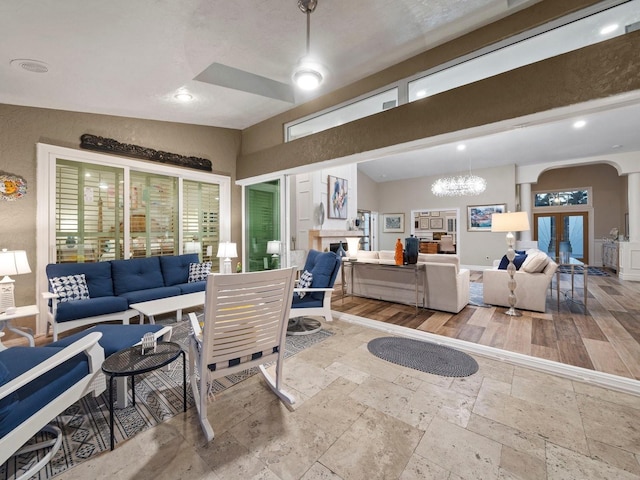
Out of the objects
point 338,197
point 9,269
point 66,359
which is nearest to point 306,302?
point 66,359

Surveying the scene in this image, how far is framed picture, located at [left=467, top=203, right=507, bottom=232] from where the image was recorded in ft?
27.5

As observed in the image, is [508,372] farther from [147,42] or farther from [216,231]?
[216,231]

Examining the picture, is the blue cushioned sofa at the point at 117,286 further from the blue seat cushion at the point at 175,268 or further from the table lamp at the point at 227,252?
the table lamp at the point at 227,252

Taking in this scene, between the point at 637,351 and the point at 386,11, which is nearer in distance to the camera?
the point at 386,11

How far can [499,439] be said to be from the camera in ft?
5.56

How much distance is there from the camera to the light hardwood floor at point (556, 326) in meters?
2.71

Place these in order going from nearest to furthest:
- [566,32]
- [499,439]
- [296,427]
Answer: [499,439] → [296,427] → [566,32]

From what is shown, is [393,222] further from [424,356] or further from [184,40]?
[184,40]

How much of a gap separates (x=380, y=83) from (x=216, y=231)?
11.8 ft

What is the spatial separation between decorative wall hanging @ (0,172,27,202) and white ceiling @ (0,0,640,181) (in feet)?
2.73

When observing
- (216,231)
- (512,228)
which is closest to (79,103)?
(216,231)

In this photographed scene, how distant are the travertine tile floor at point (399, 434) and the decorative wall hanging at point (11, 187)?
3.27 m

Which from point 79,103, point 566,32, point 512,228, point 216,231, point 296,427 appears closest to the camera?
point 296,427

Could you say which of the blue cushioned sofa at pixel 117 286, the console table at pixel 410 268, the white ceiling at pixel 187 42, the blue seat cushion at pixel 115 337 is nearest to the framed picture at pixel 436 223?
the console table at pixel 410 268
